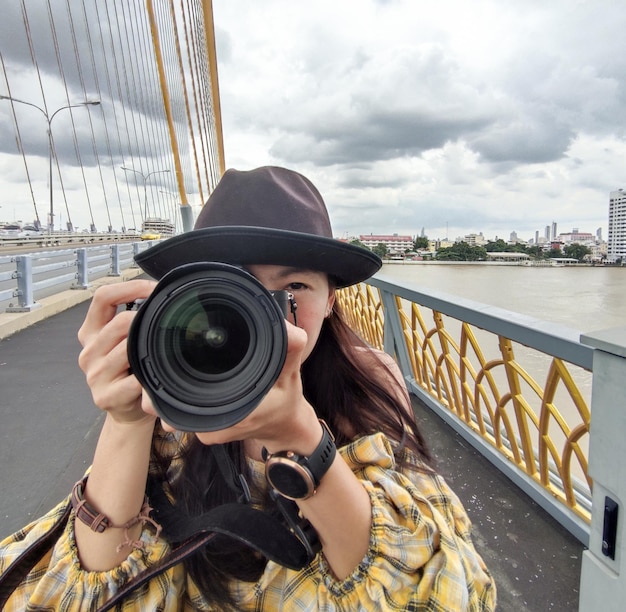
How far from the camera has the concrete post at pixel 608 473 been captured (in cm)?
88

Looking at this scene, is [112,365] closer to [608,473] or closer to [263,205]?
[263,205]

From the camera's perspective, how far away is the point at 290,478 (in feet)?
2.17

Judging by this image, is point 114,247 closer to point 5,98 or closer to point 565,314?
point 5,98

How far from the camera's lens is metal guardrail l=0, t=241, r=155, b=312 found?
5.68 metres

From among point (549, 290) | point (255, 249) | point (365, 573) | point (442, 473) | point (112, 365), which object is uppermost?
point (255, 249)

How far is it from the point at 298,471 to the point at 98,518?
383 millimetres

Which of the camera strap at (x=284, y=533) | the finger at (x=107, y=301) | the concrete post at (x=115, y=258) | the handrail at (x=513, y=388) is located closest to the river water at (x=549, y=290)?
the handrail at (x=513, y=388)

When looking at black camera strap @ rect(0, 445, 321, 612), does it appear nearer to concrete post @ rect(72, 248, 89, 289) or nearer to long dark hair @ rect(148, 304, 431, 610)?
long dark hair @ rect(148, 304, 431, 610)

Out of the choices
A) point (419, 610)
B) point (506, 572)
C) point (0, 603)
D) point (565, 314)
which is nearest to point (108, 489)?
point (0, 603)

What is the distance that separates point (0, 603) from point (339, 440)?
661 millimetres

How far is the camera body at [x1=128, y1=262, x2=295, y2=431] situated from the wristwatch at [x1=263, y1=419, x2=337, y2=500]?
0.35 ft

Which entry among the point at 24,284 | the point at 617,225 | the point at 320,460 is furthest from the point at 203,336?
the point at 617,225

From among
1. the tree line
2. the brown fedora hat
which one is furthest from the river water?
the brown fedora hat

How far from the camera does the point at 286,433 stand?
2.25 ft
